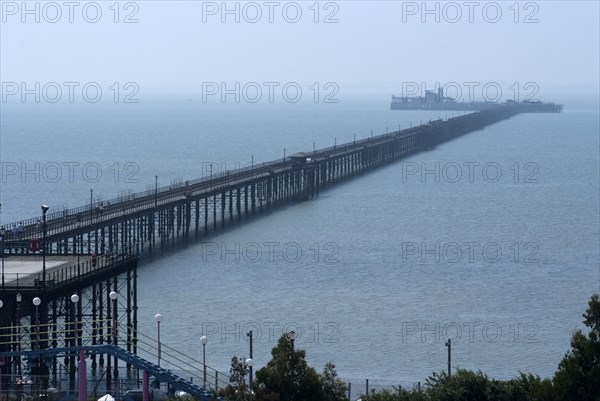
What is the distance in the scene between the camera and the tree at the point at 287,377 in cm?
2311

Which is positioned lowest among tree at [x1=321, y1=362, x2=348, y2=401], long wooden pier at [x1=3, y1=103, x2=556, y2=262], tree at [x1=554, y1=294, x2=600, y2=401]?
tree at [x1=321, y1=362, x2=348, y2=401]

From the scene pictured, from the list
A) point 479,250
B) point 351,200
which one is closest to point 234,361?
point 479,250

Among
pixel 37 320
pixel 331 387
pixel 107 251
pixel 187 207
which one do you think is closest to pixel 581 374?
pixel 331 387

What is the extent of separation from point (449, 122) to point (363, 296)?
108802 millimetres

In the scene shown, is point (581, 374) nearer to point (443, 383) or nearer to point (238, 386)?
point (443, 383)

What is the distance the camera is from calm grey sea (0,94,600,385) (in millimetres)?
37750

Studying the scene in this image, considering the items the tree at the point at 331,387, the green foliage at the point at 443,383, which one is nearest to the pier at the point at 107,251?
the green foliage at the point at 443,383

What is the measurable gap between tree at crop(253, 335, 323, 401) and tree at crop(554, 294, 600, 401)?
4460mm

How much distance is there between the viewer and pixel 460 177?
100 meters

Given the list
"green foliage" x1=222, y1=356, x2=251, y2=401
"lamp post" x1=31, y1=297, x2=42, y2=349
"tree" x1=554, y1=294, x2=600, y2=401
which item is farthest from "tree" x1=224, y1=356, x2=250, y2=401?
"tree" x1=554, y1=294, x2=600, y2=401

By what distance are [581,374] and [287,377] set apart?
524 cm

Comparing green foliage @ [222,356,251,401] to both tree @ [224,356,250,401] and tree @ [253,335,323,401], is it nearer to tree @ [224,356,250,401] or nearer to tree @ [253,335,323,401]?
tree @ [224,356,250,401]

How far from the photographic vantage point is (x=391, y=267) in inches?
2076

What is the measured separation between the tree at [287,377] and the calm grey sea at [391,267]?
996cm
